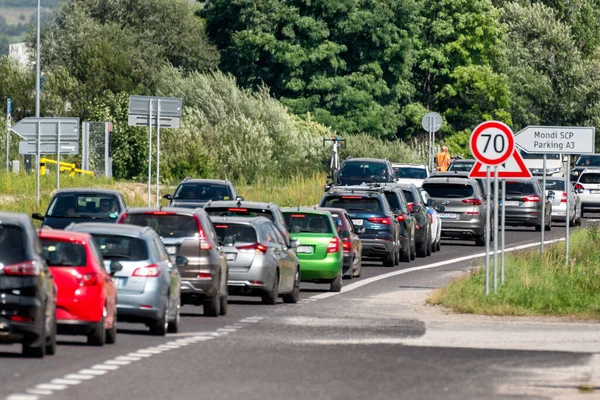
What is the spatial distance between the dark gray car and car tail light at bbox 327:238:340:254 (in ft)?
19.1

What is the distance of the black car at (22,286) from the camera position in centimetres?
1631

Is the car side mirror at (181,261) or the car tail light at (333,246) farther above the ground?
the car side mirror at (181,261)

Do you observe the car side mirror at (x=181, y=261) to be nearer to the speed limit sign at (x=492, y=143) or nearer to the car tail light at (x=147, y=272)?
the car tail light at (x=147, y=272)

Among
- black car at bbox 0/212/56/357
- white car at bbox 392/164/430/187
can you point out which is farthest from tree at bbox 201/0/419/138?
black car at bbox 0/212/56/357

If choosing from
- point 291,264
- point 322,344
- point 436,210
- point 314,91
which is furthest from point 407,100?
point 322,344

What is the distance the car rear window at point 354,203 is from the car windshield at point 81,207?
4.41m

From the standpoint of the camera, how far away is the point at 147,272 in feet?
65.8

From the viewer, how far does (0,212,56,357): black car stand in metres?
16.3

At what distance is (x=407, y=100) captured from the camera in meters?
92.1

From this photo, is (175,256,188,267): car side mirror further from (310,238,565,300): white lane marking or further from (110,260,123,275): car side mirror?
(310,238,565,300): white lane marking

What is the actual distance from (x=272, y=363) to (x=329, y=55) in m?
66.6

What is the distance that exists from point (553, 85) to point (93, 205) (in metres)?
75.9

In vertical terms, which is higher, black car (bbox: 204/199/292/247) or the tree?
the tree

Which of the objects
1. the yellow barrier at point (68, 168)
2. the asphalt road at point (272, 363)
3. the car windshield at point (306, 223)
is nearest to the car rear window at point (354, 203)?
the car windshield at point (306, 223)
